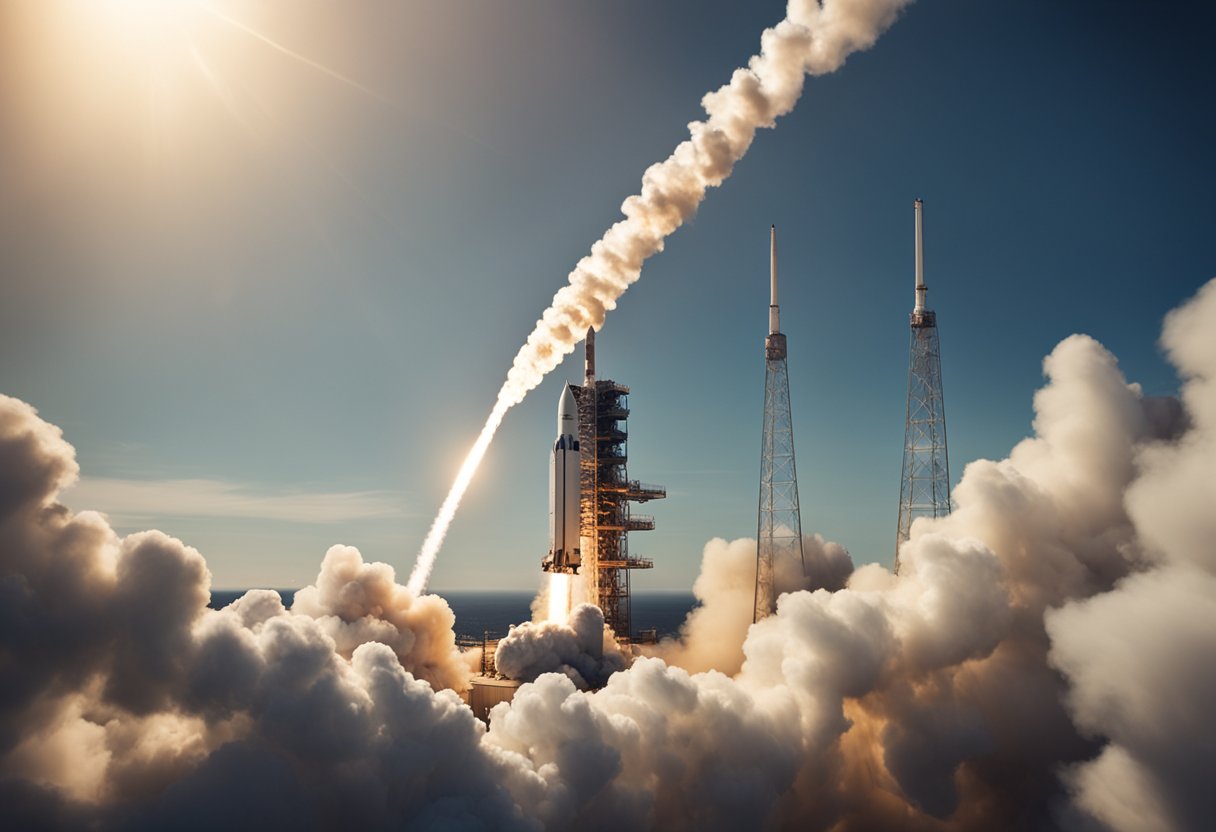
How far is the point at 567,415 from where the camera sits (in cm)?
4841

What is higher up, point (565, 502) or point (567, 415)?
point (567, 415)

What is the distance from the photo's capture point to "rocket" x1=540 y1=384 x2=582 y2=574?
47531 mm

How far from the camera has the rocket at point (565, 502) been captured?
4753 cm

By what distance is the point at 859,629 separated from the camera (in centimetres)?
3575

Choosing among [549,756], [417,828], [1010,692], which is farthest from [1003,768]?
[417,828]

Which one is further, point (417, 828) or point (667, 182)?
point (667, 182)

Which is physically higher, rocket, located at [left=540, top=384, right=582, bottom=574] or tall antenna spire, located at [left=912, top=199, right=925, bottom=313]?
tall antenna spire, located at [left=912, top=199, right=925, bottom=313]

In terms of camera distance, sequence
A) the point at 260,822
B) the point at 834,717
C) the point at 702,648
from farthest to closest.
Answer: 1. the point at 702,648
2. the point at 834,717
3. the point at 260,822

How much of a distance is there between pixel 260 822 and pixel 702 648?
32.5 m

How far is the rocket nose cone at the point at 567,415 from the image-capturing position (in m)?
48.2

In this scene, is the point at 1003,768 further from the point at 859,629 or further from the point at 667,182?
the point at 667,182

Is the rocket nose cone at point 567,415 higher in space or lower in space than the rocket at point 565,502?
higher

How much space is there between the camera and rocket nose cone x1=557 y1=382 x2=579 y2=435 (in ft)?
158

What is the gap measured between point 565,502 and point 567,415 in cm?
421
